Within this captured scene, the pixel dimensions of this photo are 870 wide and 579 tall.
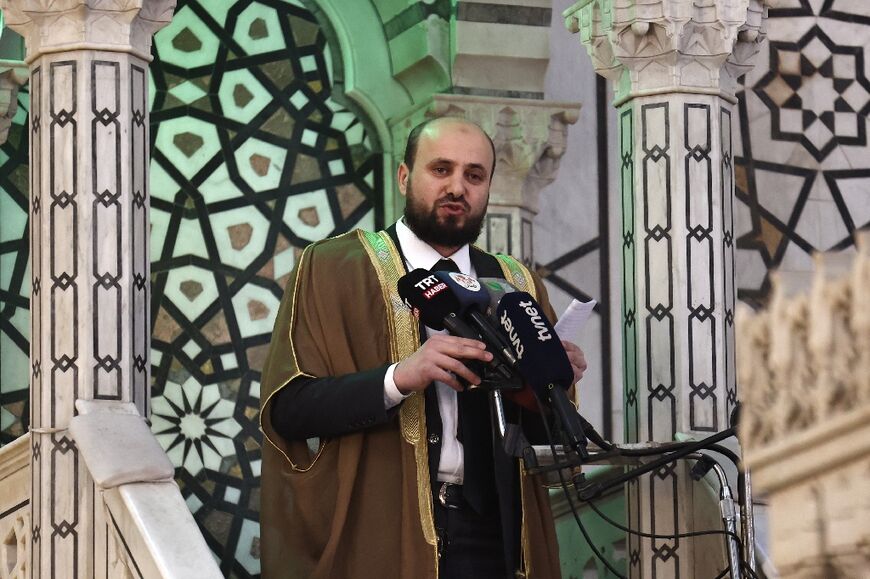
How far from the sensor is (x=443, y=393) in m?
4.27

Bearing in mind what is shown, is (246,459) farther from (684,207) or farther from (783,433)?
(783,433)

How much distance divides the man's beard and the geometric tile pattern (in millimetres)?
3115

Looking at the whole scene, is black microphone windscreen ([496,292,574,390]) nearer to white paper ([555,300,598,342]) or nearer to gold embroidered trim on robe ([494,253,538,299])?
white paper ([555,300,598,342])

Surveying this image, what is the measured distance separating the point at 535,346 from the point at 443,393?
61 centimetres

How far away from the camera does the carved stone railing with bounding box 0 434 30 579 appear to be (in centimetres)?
527

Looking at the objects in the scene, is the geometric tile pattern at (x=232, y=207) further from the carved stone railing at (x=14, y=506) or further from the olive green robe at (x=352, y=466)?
the olive green robe at (x=352, y=466)

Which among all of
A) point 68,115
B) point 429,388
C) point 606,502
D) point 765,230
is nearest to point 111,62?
point 68,115

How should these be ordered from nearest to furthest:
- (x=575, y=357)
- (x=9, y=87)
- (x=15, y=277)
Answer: (x=575, y=357) < (x=9, y=87) < (x=15, y=277)

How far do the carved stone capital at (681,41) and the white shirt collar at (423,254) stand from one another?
179 centimetres

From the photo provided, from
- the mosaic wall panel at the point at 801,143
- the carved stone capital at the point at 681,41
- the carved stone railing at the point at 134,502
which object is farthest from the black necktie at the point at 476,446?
the mosaic wall panel at the point at 801,143

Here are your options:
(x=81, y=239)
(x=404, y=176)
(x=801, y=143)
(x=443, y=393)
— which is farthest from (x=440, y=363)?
(x=801, y=143)

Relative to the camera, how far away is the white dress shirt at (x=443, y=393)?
409 centimetres

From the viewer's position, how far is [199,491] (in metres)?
7.27

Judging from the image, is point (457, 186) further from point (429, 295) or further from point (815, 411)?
point (815, 411)
